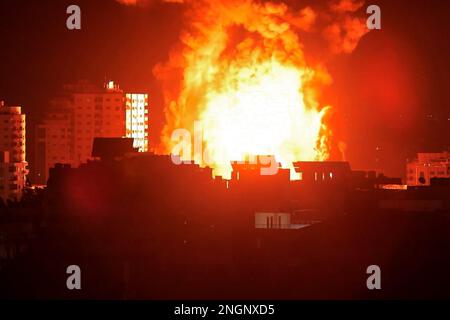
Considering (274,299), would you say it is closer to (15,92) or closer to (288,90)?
(288,90)

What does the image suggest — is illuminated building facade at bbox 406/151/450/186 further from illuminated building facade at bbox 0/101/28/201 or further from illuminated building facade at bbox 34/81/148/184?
illuminated building facade at bbox 0/101/28/201

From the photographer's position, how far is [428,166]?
326ft

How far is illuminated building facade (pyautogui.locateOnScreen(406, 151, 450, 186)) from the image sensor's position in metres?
97.6

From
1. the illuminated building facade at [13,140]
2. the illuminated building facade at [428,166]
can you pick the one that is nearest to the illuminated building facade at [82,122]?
the illuminated building facade at [13,140]

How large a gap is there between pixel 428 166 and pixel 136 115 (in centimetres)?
1997

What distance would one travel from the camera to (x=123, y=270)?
47375 mm

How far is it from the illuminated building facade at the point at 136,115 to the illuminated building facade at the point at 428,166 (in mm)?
15913

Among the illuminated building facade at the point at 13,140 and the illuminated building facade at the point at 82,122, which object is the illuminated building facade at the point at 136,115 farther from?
the illuminated building facade at the point at 13,140

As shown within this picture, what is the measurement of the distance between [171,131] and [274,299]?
33588 millimetres

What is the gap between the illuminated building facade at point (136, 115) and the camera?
106 meters

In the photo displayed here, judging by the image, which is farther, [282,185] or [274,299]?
[282,185]
